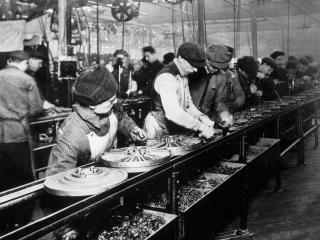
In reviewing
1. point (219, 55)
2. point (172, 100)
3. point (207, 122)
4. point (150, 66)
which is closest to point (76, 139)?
point (172, 100)

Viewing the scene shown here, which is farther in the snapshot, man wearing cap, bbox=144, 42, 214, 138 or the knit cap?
A: man wearing cap, bbox=144, 42, 214, 138

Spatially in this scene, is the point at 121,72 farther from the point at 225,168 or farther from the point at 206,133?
the point at 206,133

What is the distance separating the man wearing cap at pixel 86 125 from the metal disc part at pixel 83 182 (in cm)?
22

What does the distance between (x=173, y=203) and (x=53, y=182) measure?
0.76 metres

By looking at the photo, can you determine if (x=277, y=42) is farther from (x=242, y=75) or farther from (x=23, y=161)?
(x=23, y=161)

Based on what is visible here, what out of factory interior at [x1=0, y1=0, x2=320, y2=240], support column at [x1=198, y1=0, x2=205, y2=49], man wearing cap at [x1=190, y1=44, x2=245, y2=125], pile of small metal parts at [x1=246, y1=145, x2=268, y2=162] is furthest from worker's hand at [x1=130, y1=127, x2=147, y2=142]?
support column at [x1=198, y1=0, x2=205, y2=49]

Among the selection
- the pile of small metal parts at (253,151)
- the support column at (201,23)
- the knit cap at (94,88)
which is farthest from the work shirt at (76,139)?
the support column at (201,23)

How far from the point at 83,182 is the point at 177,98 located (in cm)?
160

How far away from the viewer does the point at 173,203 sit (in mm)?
2178

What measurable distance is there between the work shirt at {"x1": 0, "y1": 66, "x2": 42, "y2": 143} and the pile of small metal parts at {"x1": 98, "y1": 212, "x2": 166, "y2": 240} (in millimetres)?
2328

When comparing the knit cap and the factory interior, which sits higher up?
the knit cap

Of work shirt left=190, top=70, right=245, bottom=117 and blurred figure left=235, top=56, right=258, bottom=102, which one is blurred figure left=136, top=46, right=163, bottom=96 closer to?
blurred figure left=235, top=56, right=258, bottom=102

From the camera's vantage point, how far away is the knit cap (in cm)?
215

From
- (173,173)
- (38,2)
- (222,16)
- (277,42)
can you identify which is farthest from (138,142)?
(277,42)
